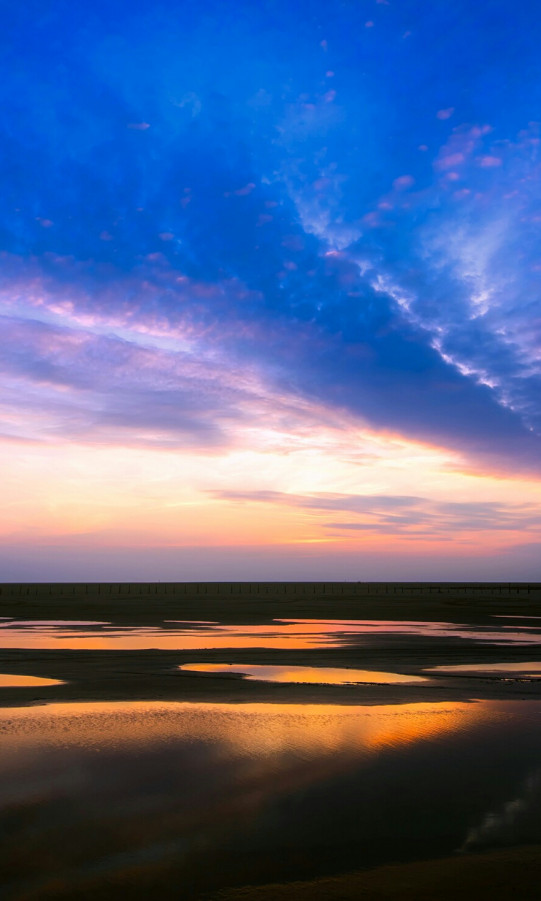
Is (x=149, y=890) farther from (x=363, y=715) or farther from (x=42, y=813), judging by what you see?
(x=363, y=715)

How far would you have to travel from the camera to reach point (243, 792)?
9742 mm

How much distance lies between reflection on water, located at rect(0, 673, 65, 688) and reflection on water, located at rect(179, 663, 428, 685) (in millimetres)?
4584

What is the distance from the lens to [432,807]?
909 cm

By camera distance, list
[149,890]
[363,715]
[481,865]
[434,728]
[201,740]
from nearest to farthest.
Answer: [149,890]
[481,865]
[201,740]
[434,728]
[363,715]

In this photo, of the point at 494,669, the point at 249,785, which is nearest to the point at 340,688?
the point at 494,669

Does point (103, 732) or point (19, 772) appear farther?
point (103, 732)

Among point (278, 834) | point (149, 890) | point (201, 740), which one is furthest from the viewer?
point (201, 740)

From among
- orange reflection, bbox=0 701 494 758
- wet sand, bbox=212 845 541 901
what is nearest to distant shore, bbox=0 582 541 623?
orange reflection, bbox=0 701 494 758

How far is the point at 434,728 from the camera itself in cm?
1348

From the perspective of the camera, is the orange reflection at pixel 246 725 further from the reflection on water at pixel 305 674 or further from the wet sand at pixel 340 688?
the reflection on water at pixel 305 674

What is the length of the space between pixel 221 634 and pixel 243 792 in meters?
27.0

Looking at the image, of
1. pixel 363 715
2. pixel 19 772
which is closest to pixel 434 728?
pixel 363 715

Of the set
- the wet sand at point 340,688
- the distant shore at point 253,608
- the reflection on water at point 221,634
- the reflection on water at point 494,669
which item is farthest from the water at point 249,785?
the distant shore at point 253,608

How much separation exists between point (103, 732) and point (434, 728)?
682 centimetres
